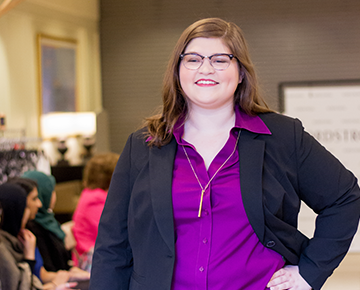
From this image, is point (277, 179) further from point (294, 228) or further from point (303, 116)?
point (303, 116)

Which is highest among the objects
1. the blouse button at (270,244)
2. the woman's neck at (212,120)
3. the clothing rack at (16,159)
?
the woman's neck at (212,120)

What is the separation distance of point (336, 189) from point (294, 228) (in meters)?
0.19

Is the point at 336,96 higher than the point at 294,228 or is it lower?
higher

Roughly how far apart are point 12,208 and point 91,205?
0.78 m

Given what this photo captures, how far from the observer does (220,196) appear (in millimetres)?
1396

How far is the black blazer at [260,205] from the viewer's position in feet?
4.59

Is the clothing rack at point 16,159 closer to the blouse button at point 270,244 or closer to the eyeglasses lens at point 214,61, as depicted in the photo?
the eyeglasses lens at point 214,61

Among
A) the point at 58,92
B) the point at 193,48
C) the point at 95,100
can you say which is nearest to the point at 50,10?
the point at 58,92

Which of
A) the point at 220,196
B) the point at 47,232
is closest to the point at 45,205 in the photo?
the point at 47,232

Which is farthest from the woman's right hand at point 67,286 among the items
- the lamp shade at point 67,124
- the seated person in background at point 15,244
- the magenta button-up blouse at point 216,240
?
the lamp shade at point 67,124

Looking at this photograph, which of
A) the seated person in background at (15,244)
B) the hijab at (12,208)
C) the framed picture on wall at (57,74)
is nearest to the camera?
the seated person in background at (15,244)

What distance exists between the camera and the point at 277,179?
57.0 inches

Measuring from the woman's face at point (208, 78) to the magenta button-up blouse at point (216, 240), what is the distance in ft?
0.73

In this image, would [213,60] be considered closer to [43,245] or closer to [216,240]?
[216,240]
